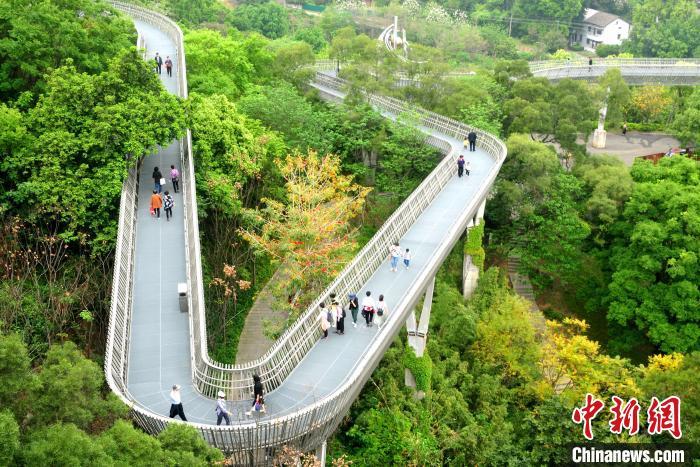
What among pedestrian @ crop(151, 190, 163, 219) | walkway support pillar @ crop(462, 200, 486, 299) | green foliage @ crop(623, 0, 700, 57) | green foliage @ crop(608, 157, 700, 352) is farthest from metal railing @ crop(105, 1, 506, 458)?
green foliage @ crop(623, 0, 700, 57)

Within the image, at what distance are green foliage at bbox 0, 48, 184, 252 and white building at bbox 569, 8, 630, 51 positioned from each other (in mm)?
87871

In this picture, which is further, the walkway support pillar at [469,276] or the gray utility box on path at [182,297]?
the walkway support pillar at [469,276]

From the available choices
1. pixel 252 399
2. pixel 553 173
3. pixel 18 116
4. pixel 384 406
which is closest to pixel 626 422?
pixel 384 406

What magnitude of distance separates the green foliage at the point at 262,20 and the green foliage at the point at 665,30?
43.8 m

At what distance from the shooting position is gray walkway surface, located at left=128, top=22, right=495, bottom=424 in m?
19.2

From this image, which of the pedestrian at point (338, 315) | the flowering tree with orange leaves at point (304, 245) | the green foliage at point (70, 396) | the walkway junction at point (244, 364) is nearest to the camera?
the green foliage at point (70, 396)

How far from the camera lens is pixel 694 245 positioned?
34.1 meters

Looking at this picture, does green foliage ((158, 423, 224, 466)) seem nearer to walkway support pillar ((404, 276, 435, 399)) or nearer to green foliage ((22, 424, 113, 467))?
green foliage ((22, 424, 113, 467))

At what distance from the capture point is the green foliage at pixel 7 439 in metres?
12.6

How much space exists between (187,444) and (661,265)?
26685 millimetres

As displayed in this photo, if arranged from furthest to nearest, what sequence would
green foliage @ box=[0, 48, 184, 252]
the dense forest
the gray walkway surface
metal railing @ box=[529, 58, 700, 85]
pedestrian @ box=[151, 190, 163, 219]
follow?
metal railing @ box=[529, 58, 700, 85], pedestrian @ box=[151, 190, 163, 219], green foliage @ box=[0, 48, 184, 252], the dense forest, the gray walkway surface

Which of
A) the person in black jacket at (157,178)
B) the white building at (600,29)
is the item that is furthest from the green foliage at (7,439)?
the white building at (600,29)

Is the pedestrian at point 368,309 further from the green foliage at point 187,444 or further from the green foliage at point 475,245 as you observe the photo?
the green foliage at point 475,245

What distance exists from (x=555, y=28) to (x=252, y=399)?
9303 centimetres
